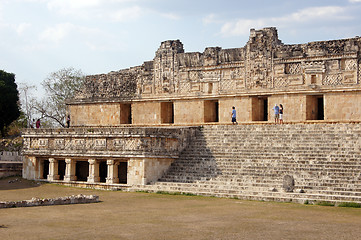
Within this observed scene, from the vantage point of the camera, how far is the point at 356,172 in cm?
1348

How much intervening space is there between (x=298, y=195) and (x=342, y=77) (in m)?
7.86

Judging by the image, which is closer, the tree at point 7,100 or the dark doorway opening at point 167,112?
the dark doorway opening at point 167,112

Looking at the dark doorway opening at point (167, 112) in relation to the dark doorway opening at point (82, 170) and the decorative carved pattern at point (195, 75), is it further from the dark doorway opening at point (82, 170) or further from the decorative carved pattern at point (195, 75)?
the dark doorway opening at point (82, 170)

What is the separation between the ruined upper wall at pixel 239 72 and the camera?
19219mm

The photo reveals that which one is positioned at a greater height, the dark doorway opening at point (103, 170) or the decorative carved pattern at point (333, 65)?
Answer: the decorative carved pattern at point (333, 65)

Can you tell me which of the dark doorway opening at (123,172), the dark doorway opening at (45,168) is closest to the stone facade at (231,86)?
the dark doorway opening at (45,168)

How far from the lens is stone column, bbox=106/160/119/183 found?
650 inches

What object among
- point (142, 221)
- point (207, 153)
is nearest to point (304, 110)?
point (207, 153)

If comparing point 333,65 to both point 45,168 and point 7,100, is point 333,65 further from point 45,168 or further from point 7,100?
point 7,100

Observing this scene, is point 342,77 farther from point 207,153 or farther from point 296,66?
point 207,153

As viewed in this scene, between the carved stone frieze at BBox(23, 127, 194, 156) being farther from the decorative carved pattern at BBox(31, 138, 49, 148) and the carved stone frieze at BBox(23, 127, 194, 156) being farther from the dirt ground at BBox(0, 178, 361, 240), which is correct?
the dirt ground at BBox(0, 178, 361, 240)

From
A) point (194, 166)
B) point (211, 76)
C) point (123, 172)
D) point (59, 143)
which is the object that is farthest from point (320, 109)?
point (59, 143)

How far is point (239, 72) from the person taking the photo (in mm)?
21109

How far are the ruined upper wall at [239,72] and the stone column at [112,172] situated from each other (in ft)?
20.8
